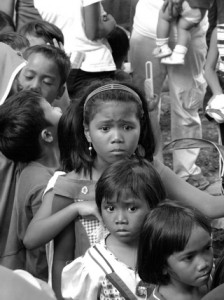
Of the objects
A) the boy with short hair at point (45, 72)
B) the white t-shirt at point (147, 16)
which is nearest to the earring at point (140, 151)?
the boy with short hair at point (45, 72)

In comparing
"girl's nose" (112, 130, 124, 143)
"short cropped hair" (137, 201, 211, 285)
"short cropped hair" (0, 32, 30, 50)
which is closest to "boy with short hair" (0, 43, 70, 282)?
"short cropped hair" (0, 32, 30, 50)

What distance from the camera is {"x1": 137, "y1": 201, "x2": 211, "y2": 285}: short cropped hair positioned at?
226cm

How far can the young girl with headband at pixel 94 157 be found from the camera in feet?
9.00

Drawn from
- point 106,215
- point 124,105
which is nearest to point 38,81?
point 124,105

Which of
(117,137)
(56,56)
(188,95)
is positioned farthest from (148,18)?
(117,137)

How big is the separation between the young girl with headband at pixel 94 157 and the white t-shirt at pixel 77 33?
214 centimetres

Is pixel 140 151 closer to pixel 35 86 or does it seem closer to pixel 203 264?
pixel 203 264

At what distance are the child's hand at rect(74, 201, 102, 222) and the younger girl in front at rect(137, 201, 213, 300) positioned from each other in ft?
1.22

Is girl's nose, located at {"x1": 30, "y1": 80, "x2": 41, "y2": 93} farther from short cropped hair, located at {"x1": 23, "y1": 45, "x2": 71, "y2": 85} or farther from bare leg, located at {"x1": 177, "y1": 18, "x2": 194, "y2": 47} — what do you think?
bare leg, located at {"x1": 177, "y1": 18, "x2": 194, "y2": 47}

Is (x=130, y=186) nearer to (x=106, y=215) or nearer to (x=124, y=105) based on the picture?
(x=106, y=215)

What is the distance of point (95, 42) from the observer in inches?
201

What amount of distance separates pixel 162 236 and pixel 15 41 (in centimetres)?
242

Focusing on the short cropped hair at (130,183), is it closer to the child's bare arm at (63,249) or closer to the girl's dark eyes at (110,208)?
the girl's dark eyes at (110,208)

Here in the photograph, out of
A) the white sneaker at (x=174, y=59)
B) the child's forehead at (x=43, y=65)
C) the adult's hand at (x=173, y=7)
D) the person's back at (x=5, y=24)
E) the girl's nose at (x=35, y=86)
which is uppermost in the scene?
the child's forehead at (x=43, y=65)
